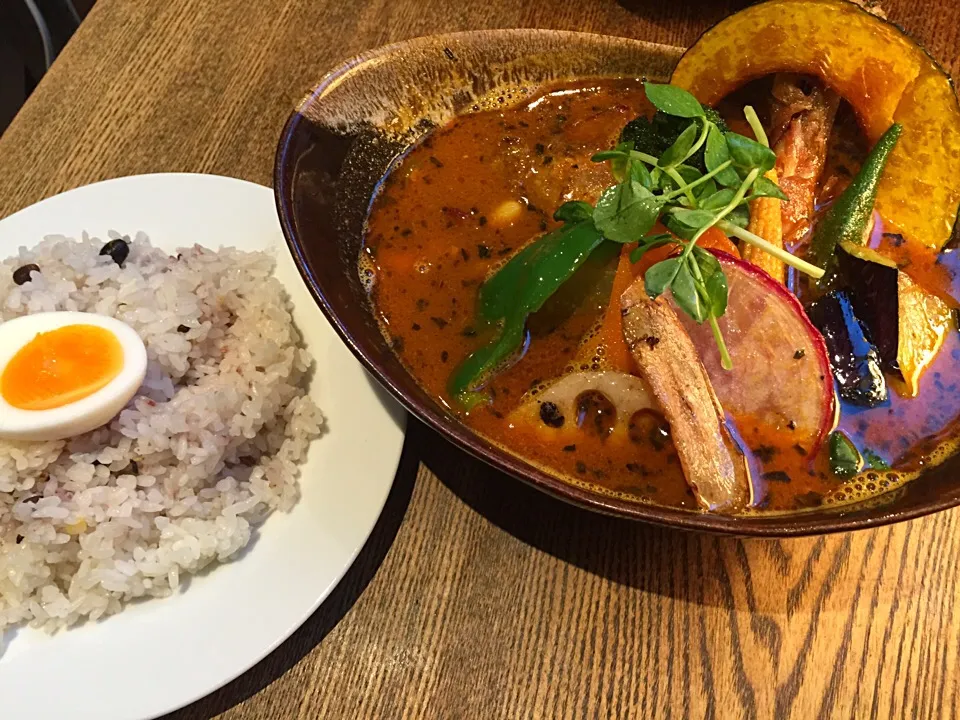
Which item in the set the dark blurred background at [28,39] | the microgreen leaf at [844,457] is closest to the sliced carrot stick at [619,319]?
the microgreen leaf at [844,457]

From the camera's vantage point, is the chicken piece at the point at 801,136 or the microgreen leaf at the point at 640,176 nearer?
the microgreen leaf at the point at 640,176

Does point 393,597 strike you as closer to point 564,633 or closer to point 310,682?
point 310,682

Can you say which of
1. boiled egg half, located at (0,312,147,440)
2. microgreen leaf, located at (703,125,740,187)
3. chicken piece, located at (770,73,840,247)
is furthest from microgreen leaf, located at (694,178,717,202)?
boiled egg half, located at (0,312,147,440)

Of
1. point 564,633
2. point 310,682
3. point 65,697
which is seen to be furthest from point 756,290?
point 65,697

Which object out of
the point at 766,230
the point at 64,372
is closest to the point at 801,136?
the point at 766,230

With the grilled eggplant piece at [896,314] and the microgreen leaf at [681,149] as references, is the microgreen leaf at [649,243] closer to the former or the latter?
the microgreen leaf at [681,149]

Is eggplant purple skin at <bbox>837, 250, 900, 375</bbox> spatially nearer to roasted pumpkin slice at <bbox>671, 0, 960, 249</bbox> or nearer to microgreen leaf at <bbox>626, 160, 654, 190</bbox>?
roasted pumpkin slice at <bbox>671, 0, 960, 249</bbox>

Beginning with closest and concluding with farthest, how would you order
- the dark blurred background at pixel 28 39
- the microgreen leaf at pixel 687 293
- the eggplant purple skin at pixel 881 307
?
the microgreen leaf at pixel 687 293 → the eggplant purple skin at pixel 881 307 → the dark blurred background at pixel 28 39
